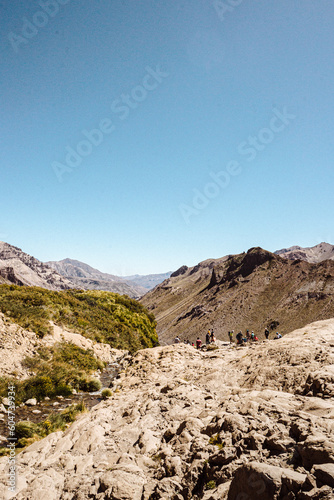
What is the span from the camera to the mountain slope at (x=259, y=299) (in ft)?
260

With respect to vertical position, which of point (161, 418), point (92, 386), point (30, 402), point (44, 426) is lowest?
point (92, 386)

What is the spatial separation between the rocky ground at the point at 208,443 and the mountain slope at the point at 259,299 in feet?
233

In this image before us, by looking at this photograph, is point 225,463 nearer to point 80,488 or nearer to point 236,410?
point 236,410

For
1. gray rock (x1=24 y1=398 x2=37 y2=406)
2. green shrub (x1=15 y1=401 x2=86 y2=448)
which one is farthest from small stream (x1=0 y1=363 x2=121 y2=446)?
green shrub (x1=15 y1=401 x2=86 y2=448)

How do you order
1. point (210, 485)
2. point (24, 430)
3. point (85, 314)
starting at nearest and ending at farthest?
Result: point (210, 485), point (24, 430), point (85, 314)

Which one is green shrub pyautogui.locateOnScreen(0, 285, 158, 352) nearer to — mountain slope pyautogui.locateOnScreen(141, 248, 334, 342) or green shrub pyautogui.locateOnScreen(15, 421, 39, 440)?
green shrub pyautogui.locateOnScreen(15, 421, 39, 440)

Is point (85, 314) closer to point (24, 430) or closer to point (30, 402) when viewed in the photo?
point (30, 402)

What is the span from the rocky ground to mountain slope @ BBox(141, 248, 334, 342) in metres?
71.0

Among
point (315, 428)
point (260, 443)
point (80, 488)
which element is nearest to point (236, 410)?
point (260, 443)

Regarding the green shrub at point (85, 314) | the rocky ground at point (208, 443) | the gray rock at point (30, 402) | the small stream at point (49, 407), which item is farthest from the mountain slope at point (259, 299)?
the gray rock at point (30, 402)

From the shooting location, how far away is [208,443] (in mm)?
6844

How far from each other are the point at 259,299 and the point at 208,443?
93418mm

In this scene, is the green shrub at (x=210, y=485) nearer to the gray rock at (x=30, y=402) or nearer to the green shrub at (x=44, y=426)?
the green shrub at (x=44, y=426)

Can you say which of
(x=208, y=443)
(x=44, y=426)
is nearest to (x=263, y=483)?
(x=208, y=443)
